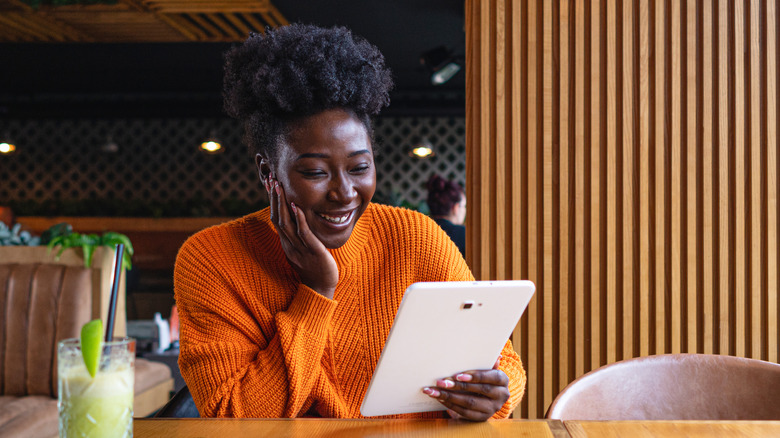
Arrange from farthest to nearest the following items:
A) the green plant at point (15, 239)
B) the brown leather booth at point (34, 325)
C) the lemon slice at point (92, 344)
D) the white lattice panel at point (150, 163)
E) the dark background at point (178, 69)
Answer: the white lattice panel at point (150, 163) → the dark background at point (178, 69) → the green plant at point (15, 239) → the brown leather booth at point (34, 325) → the lemon slice at point (92, 344)

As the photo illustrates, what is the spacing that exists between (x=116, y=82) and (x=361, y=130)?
288 inches

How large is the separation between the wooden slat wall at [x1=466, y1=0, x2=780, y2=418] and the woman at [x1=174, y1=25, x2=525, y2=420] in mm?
691

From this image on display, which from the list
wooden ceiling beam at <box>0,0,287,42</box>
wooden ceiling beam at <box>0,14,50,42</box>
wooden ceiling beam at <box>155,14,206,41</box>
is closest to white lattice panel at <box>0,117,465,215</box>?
wooden ceiling beam at <box>0,0,287,42</box>

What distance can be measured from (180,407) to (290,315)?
0.34m

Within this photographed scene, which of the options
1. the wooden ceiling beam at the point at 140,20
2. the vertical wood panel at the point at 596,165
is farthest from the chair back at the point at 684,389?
the wooden ceiling beam at the point at 140,20

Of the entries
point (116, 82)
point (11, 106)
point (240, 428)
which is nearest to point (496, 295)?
point (240, 428)

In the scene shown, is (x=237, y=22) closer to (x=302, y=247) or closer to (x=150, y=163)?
(x=302, y=247)

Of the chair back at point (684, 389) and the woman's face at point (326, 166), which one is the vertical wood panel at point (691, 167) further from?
the woman's face at point (326, 166)

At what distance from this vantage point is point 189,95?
809cm

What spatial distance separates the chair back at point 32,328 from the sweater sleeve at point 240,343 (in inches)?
60.4

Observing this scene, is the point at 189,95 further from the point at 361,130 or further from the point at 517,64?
the point at 361,130

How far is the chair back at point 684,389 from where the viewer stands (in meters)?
1.20

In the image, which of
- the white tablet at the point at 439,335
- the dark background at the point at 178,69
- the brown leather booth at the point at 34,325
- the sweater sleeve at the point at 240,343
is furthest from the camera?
the dark background at the point at 178,69

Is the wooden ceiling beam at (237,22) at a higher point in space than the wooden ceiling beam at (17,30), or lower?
lower
